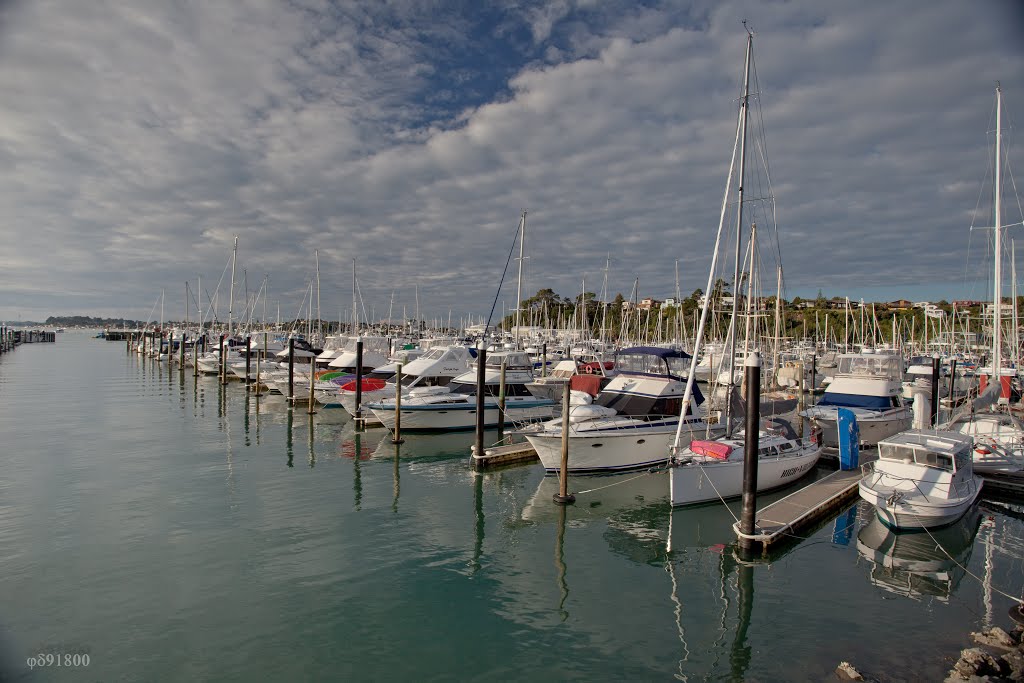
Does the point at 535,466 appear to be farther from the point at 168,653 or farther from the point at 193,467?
the point at 168,653

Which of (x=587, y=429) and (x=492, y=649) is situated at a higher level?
(x=587, y=429)

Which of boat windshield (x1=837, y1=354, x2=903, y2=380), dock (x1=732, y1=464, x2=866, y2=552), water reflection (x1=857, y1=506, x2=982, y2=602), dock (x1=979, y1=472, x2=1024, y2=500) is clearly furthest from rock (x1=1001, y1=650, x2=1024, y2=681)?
boat windshield (x1=837, y1=354, x2=903, y2=380)

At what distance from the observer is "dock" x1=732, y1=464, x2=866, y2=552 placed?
13.1 metres

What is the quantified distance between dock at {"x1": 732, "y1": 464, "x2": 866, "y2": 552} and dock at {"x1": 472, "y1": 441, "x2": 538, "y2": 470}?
29.4ft

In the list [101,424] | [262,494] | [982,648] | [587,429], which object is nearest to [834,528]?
[982,648]

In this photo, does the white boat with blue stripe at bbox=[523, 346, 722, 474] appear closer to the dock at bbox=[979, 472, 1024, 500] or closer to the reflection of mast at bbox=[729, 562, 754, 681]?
the reflection of mast at bbox=[729, 562, 754, 681]

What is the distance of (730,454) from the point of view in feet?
52.6

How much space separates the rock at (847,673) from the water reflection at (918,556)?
3949 mm

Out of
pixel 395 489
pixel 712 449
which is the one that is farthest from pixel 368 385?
pixel 712 449

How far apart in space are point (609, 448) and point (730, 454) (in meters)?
3.73

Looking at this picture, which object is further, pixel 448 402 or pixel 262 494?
pixel 448 402

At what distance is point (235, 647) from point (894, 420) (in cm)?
2451

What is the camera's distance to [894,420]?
23.0 meters

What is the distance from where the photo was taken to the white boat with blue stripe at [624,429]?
58.9 ft
